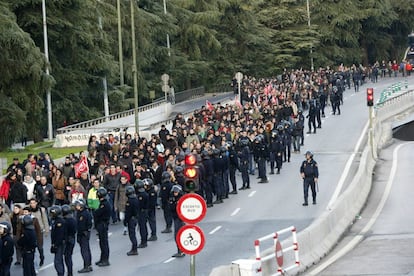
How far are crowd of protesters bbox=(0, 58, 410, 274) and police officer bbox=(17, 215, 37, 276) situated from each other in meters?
1.05

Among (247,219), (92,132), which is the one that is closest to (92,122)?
(92,132)

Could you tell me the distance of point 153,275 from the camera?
74.3 ft

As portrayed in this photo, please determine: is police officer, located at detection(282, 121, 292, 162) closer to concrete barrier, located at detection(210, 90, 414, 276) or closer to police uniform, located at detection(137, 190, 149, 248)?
concrete barrier, located at detection(210, 90, 414, 276)

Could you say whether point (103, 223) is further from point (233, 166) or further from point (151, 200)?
point (233, 166)

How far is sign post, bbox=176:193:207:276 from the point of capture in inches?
682

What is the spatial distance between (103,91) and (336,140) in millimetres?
19584

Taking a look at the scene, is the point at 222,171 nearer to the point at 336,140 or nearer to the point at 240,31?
the point at 336,140

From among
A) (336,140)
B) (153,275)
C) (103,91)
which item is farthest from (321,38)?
(153,275)

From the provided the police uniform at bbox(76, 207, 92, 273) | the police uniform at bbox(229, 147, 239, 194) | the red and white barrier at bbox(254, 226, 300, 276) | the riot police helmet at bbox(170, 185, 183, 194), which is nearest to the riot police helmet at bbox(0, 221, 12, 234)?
the police uniform at bbox(76, 207, 92, 273)

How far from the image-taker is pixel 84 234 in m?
23.5

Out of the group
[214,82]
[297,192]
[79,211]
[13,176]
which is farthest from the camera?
[214,82]

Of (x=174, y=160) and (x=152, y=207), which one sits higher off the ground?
(x=174, y=160)

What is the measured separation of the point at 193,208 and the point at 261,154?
18887mm

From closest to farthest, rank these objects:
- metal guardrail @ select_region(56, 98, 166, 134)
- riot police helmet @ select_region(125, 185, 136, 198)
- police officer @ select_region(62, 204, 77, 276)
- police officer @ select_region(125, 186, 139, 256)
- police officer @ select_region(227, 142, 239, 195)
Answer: police officer @ select_region(62, 204, 77, 276) < riot police helmet @ select_region(125, 185, 136, 198) < police officer @ select_region(125, 186, 139, 256) < police officer @ select_region(227, 142, 239, 195) < metal guardrail @ select_region(56, 98, 166, 134)
